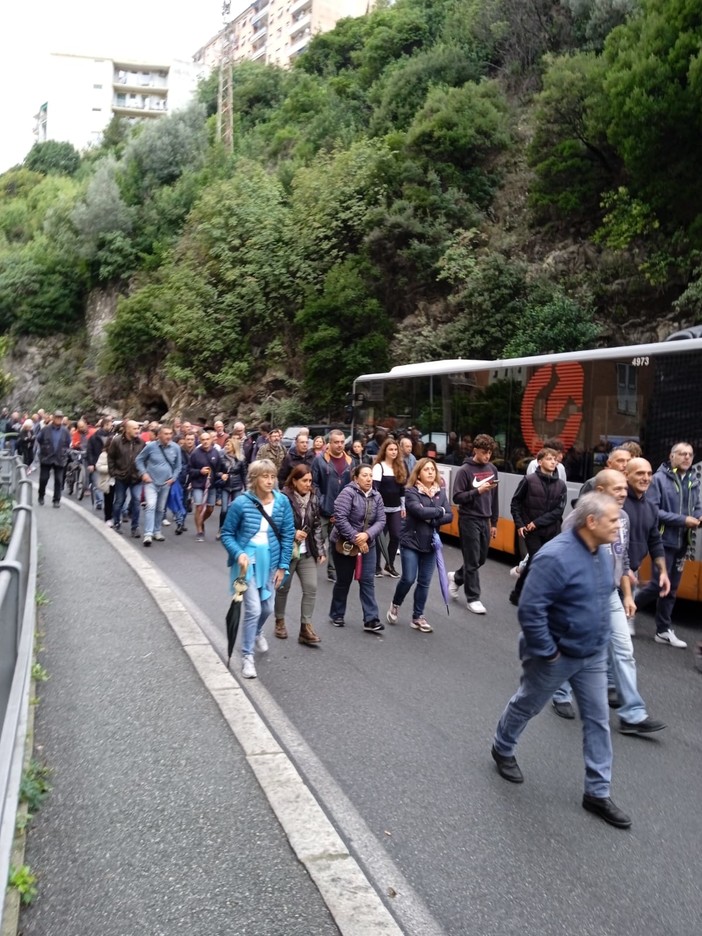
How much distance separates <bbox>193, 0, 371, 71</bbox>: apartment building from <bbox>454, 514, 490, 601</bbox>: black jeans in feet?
245

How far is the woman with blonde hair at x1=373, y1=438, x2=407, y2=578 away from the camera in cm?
993

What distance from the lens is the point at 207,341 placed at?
33438mm

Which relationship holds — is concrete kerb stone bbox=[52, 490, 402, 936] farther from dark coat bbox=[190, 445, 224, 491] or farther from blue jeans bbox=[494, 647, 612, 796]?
dark coat bbox=[190, 445, 224, 491]

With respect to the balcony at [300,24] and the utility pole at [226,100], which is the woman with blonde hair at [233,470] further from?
the balcony at [300,24]

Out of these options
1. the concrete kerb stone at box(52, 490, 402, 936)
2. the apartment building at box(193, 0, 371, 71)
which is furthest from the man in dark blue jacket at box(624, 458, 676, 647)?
the apartment building at box(193, 0, 371, 71)

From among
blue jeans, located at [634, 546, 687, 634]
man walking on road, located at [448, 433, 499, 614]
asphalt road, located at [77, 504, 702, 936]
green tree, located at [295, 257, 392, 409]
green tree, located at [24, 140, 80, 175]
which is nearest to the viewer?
asphalt road, located at [77, 504, 702, 936]

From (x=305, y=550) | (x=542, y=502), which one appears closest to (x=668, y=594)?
(x=542, y=502)

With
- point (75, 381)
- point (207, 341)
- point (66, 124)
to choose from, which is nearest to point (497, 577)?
point (207, 341)

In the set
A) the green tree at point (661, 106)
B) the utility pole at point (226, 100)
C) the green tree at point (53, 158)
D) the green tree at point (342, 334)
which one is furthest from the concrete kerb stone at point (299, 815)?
the green tree at point (53, 158)

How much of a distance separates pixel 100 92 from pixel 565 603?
10402 centimetres

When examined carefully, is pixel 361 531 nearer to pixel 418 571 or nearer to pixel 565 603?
pixel 418 571

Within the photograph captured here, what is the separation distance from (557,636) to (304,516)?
3.62m

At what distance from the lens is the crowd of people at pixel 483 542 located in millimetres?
4379

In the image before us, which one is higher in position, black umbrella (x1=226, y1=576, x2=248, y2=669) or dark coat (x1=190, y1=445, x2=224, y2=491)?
dark coat (x1=190, y1=445, x2=224, y2=491)
